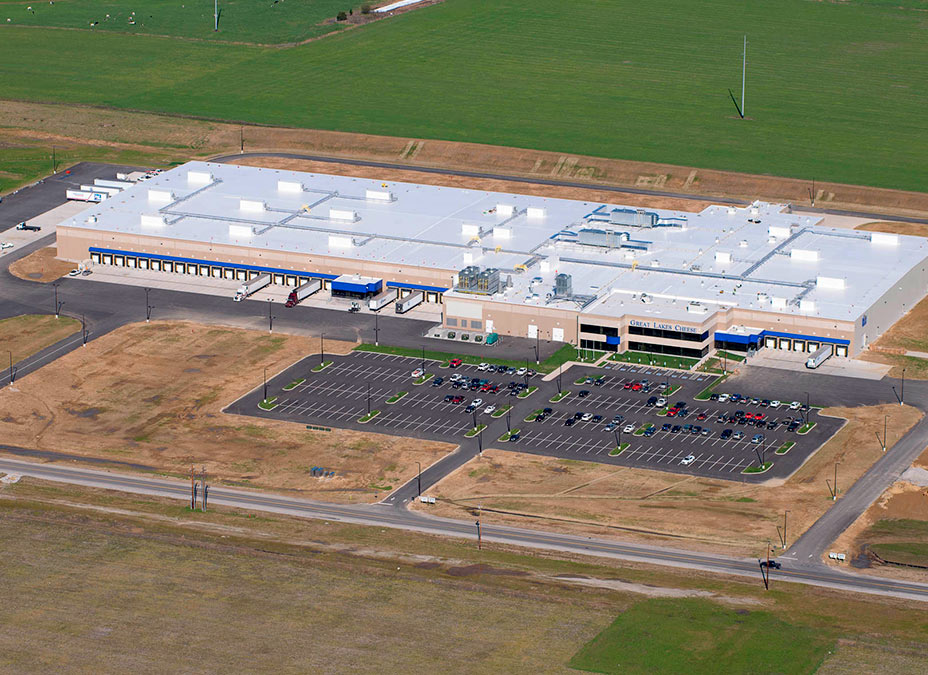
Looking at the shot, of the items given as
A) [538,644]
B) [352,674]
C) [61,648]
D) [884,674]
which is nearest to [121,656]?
[61,648]

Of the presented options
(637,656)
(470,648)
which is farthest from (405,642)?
(637,656)

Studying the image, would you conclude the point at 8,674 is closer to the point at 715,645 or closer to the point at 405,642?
the point at 405,642

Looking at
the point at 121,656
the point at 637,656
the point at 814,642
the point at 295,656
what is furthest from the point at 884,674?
the point at 121,656

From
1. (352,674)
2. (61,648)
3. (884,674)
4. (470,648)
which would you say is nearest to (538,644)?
(470,648)

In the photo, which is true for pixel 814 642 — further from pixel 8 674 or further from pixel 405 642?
pixel 8 674

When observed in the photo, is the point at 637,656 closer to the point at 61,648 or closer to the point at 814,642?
the point at 814,642

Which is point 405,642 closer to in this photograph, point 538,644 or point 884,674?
point 538,644
